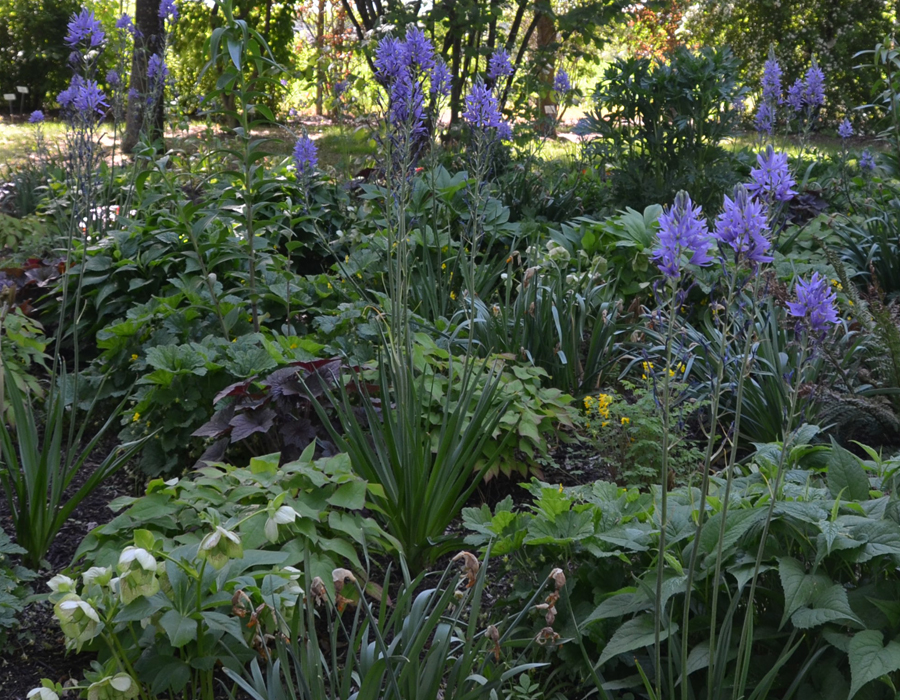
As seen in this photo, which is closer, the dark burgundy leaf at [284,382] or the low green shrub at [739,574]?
the low green shrub at [739,574]

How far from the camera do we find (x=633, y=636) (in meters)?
1.70

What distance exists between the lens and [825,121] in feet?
47.7

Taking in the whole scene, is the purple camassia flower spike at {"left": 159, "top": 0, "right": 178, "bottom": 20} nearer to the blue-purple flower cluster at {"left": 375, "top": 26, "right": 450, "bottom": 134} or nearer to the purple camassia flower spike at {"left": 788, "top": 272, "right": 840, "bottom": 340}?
the blue-purple flower cluster at {"left": 375, "top": 26, "right": 450, "bottom": 134}

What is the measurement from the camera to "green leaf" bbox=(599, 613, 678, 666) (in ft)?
5.44

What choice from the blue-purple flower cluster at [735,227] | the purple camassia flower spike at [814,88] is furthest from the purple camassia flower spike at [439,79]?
the purple camassia flower spike at [814,88]

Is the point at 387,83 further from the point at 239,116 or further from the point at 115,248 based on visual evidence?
the point at 115,248

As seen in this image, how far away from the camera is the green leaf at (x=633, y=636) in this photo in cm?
166

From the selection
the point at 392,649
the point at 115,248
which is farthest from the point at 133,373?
the point at 392,649

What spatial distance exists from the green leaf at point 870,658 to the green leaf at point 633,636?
1.09 feet

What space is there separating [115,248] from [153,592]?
9.65 ft

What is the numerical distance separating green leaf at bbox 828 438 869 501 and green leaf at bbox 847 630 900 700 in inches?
15.5

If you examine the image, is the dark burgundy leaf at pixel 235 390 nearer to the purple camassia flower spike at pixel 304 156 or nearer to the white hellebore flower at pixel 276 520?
the white hellebore flower at pixel 276 520

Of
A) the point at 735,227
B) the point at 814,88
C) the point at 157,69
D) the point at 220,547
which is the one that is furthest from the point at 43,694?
the point at 814,88

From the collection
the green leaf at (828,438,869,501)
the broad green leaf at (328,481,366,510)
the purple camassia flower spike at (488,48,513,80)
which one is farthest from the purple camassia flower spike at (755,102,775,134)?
the broad green leaf at (328,481,366,510)
